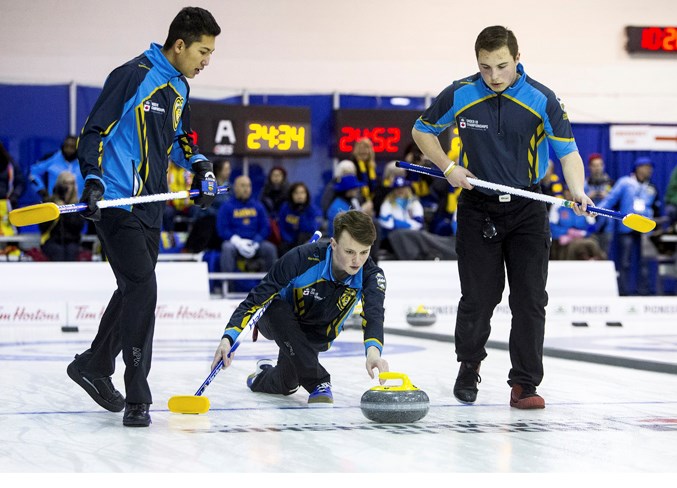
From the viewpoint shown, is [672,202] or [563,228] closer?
[563,228]

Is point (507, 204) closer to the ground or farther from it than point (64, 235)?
farther from it

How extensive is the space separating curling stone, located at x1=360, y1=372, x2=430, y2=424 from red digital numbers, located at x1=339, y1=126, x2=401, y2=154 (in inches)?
352

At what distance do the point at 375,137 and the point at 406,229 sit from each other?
1.91 meters

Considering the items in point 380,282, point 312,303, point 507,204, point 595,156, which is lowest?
point 312,303

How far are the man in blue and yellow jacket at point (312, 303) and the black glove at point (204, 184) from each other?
479 millimetres

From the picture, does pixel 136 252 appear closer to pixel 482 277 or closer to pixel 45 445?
pixel 45 445

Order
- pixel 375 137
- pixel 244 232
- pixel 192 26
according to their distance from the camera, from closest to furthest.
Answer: pixel 192 26 → pixel 244 232 → pixel 375 137

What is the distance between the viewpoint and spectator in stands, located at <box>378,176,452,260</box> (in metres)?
11.2

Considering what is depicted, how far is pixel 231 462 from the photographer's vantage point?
3197 mm

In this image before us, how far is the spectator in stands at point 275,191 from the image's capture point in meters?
12.3

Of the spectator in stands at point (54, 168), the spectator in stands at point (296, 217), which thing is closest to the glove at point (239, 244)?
the spectator in stands at point (296, 217)

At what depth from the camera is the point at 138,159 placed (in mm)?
4160

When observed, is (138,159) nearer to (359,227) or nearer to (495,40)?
(359,227)

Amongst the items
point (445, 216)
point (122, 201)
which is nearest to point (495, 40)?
point (122, 201)
